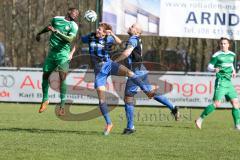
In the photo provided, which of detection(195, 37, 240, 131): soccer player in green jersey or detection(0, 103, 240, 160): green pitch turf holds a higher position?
detection(195, 37, 240, 131): soccer player in green jersey

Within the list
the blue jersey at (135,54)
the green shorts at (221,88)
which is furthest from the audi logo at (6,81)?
the green shorts at (221,88)

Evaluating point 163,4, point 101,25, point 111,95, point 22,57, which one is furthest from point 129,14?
point 22,57

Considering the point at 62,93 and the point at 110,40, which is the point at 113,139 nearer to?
the point at 110,40

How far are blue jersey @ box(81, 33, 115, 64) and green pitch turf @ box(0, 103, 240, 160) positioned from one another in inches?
54.7

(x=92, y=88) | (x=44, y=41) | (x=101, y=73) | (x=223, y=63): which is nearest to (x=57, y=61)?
(x=101, y=73)

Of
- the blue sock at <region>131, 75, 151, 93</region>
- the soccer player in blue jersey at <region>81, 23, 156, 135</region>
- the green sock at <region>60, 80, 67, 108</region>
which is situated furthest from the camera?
the green sock at <region>60, 80, 67, 108</region>

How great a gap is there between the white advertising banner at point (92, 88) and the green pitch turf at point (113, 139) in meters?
4.33

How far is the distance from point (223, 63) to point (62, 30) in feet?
10.9

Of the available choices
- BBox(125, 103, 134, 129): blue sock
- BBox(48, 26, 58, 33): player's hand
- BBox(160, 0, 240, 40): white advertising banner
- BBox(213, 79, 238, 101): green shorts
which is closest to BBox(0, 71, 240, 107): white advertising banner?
BBox(160, 0, 240, 40): white advertising banner

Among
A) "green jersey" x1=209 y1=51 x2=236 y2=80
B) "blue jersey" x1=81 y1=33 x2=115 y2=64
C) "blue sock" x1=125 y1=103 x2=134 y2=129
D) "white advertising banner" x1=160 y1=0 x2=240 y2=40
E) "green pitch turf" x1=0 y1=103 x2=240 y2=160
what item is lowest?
"green pitch turf" x1=0 y1=103 x2=240 y2=160

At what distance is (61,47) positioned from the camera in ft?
52.1

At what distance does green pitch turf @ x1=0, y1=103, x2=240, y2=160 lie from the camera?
11.2m

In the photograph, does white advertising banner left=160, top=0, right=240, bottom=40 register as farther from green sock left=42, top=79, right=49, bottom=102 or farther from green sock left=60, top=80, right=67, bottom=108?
green sock left=42, top=79, right=49, bottom=102

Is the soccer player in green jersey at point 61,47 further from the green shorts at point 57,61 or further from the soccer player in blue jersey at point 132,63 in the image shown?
the soccer player in blue jersey at point 132,63
